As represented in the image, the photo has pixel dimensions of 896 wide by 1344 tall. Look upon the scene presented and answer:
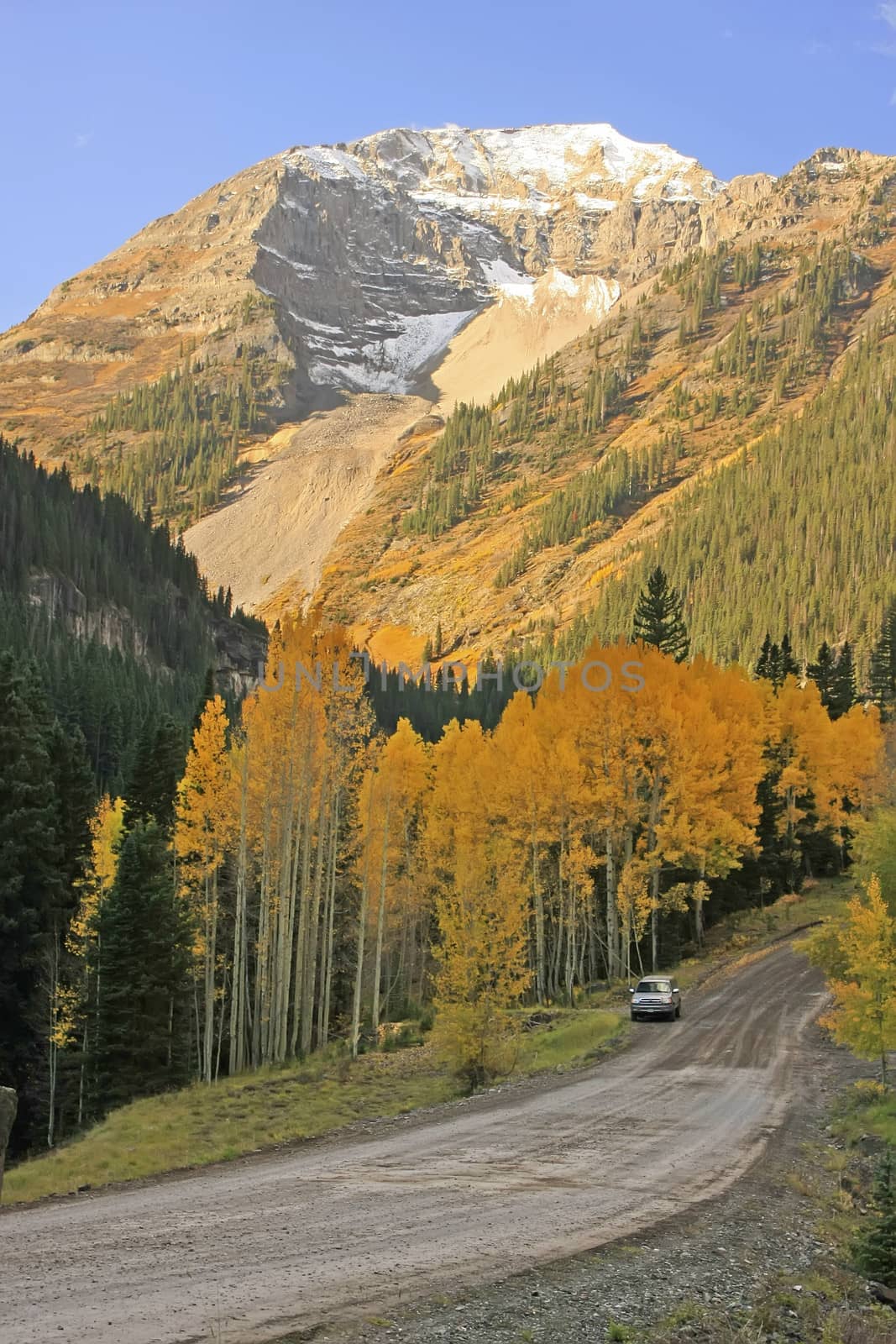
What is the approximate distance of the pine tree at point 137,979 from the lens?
35.4 meters

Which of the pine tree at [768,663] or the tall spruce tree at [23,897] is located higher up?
the pine tree at [768,663]

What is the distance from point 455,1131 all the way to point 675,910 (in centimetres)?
3436

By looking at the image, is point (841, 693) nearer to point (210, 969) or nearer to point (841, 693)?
point (841, 693)

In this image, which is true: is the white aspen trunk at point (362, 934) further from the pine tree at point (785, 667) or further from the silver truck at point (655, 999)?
the pine tree at point (785, 667)

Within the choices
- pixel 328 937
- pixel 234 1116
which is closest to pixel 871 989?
pixel 234 1116

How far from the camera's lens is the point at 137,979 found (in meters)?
35.9

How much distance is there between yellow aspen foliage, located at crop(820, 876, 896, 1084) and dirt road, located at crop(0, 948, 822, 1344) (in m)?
2.25

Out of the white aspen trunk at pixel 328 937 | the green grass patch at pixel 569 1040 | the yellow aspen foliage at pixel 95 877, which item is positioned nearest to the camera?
the green grass patch at pixel 569 1040

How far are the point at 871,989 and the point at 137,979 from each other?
22.9 meters

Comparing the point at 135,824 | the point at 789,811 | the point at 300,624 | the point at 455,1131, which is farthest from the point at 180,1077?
the point at 789,811

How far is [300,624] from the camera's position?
3369 cm

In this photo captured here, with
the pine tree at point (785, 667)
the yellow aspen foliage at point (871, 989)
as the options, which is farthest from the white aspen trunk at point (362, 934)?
the pine tree at point (785, 667)

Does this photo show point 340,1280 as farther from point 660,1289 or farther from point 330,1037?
point 330,1037

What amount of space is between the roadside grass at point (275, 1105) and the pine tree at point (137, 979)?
15.4 feet
